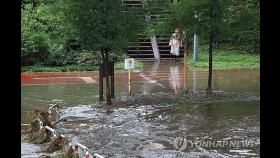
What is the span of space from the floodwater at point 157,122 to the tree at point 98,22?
169 centimetres

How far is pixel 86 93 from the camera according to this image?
1639 centimetres

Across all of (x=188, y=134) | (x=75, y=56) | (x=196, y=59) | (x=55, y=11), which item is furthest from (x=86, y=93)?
(x=196, y=59)

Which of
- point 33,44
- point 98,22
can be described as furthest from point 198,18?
point 33,44

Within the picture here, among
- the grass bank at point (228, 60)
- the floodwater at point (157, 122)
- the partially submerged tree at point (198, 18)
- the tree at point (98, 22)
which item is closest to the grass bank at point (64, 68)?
the grass bank at point (228, 60)

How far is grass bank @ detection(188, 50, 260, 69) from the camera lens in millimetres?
24212

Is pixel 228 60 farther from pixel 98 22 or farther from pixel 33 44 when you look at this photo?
pixel 98 22

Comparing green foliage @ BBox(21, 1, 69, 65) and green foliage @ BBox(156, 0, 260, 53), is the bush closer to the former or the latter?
green foliage @ BBox(21, 1, 69, 65)

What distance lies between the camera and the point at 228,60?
2625cm

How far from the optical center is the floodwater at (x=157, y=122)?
28.2 feet

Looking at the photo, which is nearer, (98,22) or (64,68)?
(98,22)

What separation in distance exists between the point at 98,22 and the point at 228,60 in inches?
555

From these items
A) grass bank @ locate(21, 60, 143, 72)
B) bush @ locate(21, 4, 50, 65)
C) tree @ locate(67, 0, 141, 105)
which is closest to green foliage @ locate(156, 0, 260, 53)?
tree @ locate(67, 0, 141, 105)
